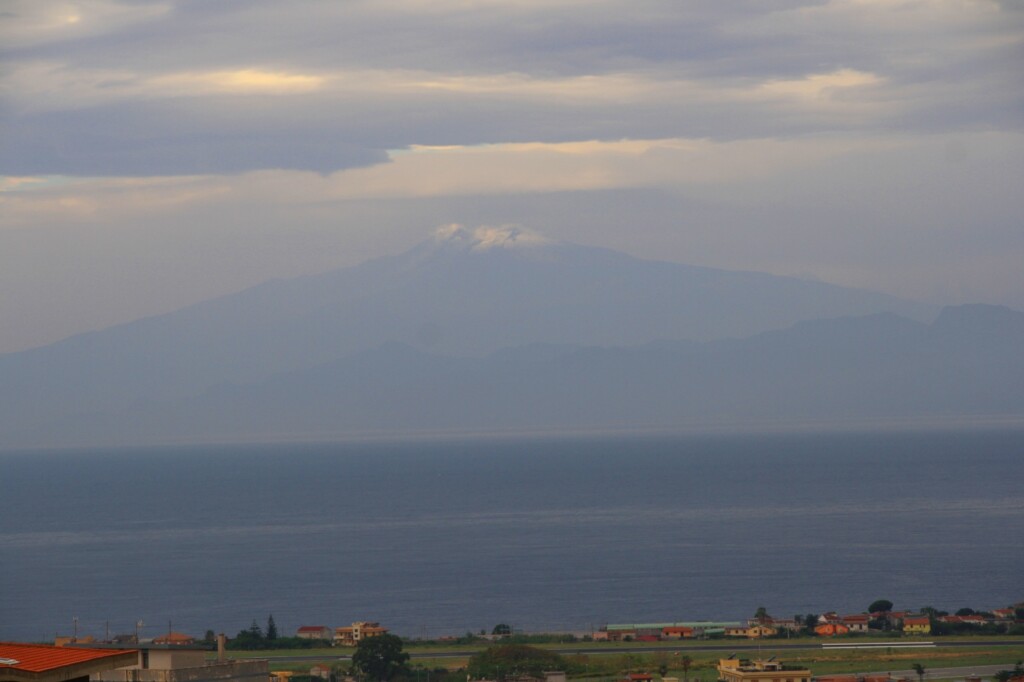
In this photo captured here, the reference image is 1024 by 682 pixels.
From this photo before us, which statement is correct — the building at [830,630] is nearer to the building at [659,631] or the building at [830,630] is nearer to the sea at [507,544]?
the building at [659,631]

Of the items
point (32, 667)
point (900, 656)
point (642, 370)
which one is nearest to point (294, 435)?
point (642, 370)

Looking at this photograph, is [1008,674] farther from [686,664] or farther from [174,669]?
[174,669]

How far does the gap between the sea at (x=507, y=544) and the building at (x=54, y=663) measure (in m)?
10.5

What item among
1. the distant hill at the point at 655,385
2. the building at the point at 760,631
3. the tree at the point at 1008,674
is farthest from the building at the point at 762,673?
the distant hill at the point at 655,385

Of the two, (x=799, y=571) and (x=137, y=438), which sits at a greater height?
(x=137, y=438)

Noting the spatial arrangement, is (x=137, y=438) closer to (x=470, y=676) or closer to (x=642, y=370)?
(x=642, y=370)

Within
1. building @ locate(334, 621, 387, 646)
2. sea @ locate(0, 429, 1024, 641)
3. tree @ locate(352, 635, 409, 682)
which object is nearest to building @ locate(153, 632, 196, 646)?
sea @ locate(0, 429, 1024, 641)

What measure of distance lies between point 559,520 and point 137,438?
4631 inches

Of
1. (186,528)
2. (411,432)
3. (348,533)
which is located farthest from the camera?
(411,432)

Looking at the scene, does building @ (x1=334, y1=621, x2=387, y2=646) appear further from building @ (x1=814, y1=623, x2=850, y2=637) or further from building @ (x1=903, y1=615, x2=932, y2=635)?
building @ (x1=903, y1=615, x2=932, y2=635)

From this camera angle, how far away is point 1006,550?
132 ft

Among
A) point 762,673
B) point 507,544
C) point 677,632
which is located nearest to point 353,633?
point 677,632

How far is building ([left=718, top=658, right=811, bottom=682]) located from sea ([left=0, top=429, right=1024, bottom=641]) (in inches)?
256

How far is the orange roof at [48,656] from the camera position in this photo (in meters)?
3.12
